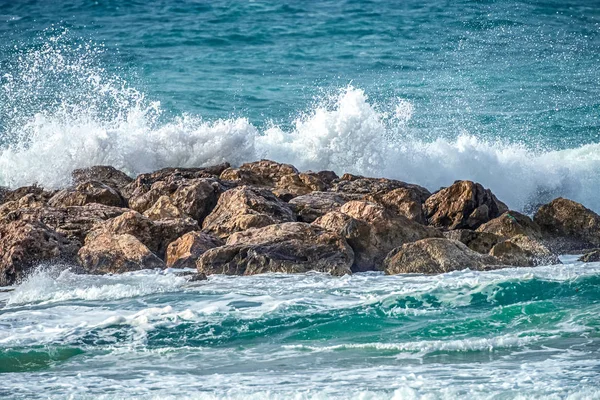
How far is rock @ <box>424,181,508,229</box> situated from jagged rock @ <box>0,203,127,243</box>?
3146mm

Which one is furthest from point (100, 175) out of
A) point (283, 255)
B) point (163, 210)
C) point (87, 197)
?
point (283, 255)

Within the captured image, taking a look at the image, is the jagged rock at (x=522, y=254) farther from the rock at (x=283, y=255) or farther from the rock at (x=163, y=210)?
the rock at (x=163, y=210)

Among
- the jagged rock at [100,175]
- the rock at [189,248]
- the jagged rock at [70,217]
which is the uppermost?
the jagged rock at [70,217]

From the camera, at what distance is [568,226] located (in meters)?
9.79

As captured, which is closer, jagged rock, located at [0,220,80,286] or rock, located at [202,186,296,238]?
jagged rock, located at [0,220,80,286]

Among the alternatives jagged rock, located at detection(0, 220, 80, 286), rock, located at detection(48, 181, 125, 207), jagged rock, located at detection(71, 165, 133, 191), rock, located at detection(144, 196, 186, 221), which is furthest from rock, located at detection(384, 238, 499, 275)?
jagged rock, located at detection(71, 165, 133, 191)

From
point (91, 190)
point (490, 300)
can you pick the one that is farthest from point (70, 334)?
point (91, 190)

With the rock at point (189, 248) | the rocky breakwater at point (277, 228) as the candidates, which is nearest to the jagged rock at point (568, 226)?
the rocky breakwater at point (277, 228)

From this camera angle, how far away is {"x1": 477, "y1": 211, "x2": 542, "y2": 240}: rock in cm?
934

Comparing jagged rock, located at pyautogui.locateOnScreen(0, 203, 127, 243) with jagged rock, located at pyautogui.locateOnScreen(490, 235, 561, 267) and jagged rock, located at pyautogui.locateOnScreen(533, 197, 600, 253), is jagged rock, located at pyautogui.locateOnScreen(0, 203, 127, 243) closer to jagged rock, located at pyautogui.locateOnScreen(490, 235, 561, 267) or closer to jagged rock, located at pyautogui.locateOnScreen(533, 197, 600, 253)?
jagged rock, located at pyautogui.locateOnScreen(490, 235, 561, 267)

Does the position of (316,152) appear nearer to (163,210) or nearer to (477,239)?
(163,210)

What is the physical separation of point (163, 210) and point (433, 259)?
116 inches

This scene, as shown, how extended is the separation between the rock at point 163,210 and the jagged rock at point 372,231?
1.50 meters

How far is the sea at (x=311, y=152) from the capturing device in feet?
19.9
